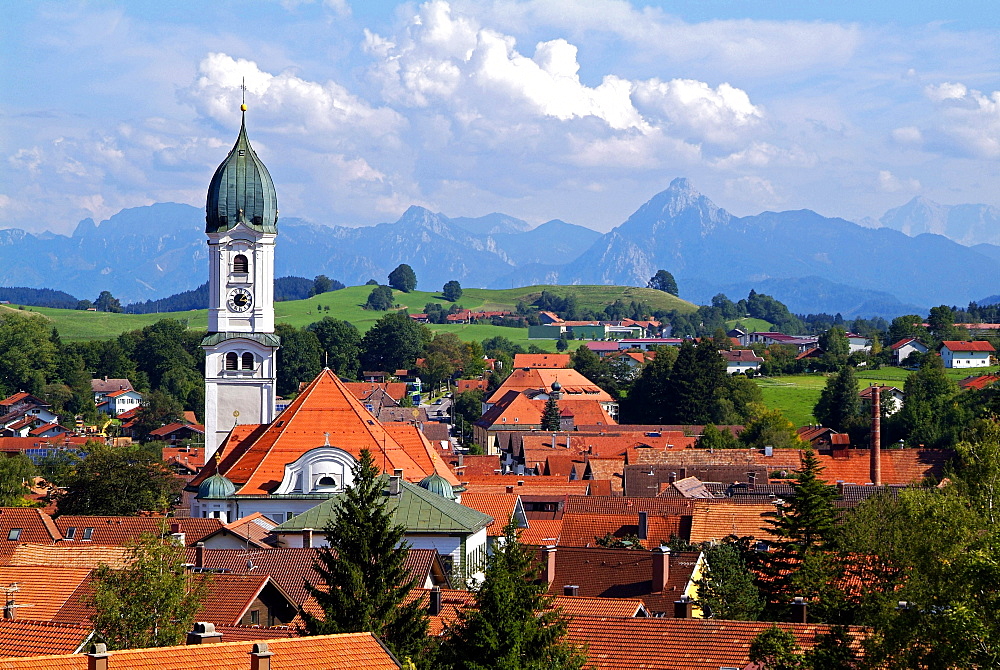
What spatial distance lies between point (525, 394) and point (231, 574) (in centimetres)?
11475

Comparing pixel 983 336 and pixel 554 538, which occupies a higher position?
pixel 983 336

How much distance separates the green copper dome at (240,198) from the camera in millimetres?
77125

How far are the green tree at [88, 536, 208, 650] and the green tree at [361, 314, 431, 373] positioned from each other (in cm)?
16136

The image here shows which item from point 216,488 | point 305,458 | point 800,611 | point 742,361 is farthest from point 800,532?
point 742,361

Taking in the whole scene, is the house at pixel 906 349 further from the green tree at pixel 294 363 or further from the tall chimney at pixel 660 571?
the tall chimney at pixel 660 571

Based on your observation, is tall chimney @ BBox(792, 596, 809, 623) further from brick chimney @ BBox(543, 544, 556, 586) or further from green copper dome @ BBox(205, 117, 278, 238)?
green copper dome @ BBox(205, 117, 278, 238)

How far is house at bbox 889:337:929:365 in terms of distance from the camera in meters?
165

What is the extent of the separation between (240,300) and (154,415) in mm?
73411

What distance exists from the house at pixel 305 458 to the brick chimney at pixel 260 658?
3644 cm

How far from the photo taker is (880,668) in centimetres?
2395

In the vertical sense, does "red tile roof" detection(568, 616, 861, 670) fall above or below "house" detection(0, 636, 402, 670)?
below

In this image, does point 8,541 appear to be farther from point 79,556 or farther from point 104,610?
point 104,610

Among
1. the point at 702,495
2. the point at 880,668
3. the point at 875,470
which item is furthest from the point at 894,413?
the point at 880,668

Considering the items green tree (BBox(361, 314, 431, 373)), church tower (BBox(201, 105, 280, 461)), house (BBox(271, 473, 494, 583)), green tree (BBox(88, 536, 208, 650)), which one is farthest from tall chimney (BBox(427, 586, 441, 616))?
green tree (BBox(361, 314, 431, 373))
